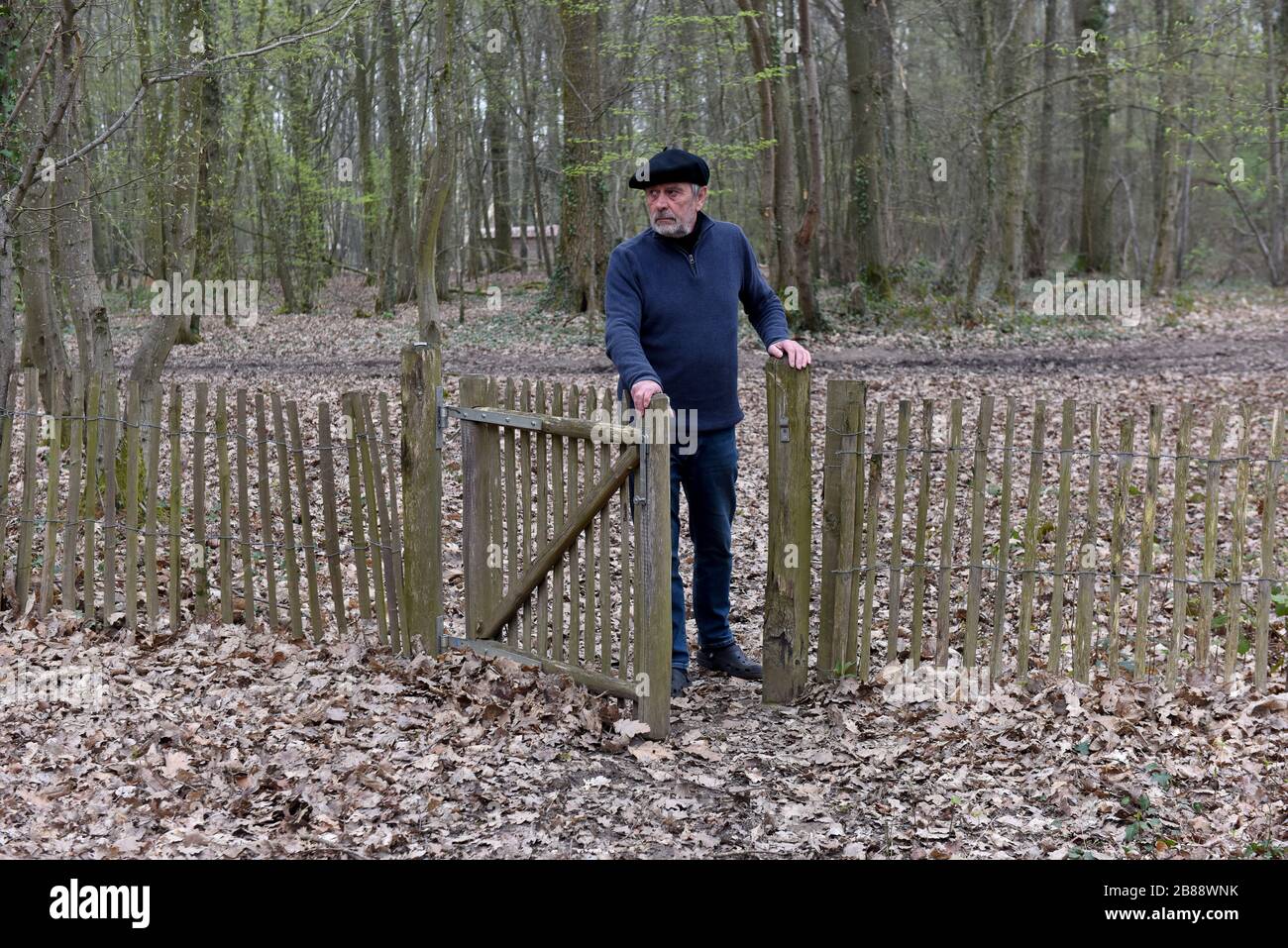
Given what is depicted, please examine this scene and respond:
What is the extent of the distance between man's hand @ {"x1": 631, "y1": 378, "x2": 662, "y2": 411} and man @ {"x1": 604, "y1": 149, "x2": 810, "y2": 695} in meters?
0.16

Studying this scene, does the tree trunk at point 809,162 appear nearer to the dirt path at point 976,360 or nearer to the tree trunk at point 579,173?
the dirt path at point 976,360

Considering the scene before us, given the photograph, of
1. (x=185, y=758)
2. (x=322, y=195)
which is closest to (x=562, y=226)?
(x=322, y=195)

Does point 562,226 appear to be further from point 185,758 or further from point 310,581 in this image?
point 185,758

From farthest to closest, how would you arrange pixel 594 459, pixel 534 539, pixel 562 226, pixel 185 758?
pixel 562 226
pixel 534 539
pixel 594 459
pixel 185 758

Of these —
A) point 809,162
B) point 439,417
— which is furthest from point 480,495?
point 809,162

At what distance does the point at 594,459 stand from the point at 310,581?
5.66 feet

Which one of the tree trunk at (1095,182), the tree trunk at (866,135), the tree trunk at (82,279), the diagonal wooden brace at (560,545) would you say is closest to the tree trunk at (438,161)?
the tree trunk at (82,279)

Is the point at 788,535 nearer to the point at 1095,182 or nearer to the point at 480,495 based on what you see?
the point at 480,495

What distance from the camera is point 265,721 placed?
4.88 m

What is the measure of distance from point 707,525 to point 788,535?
0.43 meters

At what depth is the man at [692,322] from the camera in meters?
5.15

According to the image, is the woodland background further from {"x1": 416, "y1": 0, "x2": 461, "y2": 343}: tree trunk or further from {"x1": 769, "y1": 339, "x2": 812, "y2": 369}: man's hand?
{"x1": 769, "y1": 339, "x2": 812, "y2": 369}: man's hand

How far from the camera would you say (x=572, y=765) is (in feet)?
15.1

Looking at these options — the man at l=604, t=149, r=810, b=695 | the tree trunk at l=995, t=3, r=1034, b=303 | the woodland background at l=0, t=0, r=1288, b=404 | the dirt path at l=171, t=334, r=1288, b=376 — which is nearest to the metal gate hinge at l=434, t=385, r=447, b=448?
the man at l=604, t=149, r=810, b=695
